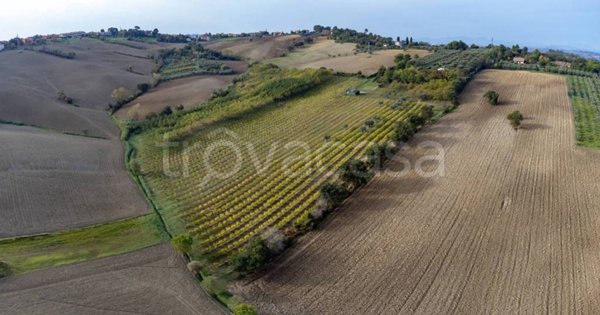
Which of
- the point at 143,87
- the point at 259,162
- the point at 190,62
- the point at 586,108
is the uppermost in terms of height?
the point at 190,62

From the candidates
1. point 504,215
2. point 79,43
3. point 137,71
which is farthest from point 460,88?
point 79,43

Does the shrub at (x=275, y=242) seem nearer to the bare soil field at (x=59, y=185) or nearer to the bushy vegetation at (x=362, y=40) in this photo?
the bare soil field at (x=59, y=185)

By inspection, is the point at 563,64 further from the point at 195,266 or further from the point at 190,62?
the point at 195,266

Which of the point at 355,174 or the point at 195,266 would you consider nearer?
the point at 195,266

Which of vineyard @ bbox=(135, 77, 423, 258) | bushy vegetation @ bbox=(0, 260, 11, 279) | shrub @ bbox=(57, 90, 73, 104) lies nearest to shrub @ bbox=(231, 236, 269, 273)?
vineyard @ bbox=(135, 77, 423, 258)

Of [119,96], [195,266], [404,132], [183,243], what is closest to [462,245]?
[195,266]

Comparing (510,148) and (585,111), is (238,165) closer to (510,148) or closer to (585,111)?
(510,148)
